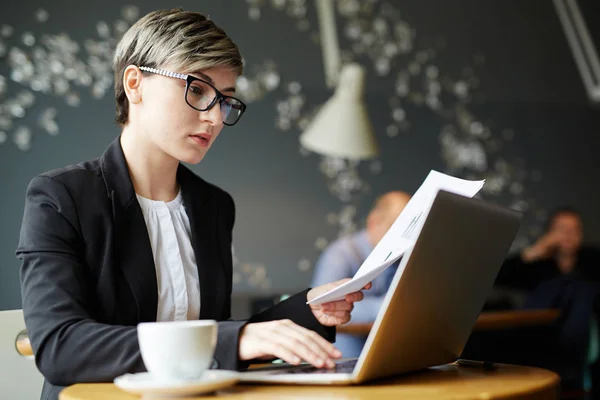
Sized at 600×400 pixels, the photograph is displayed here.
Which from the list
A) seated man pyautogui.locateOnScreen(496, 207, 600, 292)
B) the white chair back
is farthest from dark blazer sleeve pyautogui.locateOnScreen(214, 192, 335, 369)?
seated man pyautogui.locateOnScreen(496, 207, 600, 292)

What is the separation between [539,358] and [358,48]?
224 centimetres

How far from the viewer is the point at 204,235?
4.83 ft

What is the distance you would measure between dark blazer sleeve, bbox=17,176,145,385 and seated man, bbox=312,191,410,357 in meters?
2.30

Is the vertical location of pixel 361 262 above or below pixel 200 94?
below

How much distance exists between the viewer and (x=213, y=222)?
1514 mm

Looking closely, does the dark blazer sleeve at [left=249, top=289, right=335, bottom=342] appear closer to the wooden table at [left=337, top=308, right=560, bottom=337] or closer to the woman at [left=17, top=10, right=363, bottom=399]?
the woman at [left=17, top=10, right=363, bottom=399]

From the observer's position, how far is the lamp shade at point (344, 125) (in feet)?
15.8

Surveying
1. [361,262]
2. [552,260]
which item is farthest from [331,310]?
[552,260]

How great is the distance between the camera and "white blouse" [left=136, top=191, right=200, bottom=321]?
1355 mm

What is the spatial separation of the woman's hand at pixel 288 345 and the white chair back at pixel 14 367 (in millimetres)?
513

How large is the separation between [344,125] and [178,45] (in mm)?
3652

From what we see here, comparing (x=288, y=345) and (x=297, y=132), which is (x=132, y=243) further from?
(x=297, y=132)

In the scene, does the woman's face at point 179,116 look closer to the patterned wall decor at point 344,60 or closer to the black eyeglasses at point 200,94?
the black eyeglasses at point 200,94

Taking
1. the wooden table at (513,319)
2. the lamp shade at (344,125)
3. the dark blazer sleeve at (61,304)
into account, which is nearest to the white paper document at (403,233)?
the dark blazer sleeve at (61,304)
